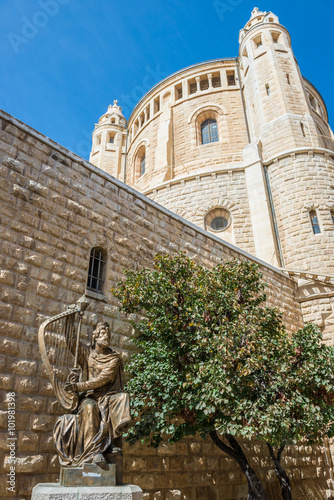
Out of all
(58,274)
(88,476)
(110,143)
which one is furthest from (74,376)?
(110,143)

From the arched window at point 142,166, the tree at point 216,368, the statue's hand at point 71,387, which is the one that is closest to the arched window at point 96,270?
the tree at point 216,368

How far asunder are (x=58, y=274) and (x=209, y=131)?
53.3 feet

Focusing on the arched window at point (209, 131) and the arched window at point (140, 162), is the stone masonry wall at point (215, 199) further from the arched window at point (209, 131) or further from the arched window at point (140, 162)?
the arched window at point (140, 162)

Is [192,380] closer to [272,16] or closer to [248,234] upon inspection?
[248,234]

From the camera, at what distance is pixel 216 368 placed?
597 centimetres

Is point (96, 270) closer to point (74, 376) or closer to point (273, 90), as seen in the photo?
point (74, 376)

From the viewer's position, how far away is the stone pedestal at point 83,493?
359 centimetres

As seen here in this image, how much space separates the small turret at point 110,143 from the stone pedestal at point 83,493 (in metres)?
22.9

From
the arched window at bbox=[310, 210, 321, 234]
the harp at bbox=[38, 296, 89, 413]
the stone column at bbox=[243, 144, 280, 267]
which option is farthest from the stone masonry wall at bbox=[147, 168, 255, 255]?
the harp at bbox=[38, 296, 89, 413]

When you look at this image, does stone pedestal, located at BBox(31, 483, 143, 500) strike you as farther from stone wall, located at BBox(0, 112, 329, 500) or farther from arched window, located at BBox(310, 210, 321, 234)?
arched window, located at BBox(310, 210, 321, 234)

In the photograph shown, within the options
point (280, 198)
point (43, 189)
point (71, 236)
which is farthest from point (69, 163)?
point (280, 198)

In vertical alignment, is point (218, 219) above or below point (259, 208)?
above

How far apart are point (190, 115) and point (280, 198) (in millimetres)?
8884

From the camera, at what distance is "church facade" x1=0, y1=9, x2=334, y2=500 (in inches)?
232
